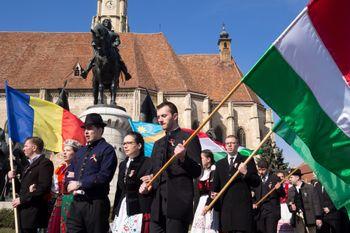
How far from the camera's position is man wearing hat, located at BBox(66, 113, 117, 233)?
427 centimetres

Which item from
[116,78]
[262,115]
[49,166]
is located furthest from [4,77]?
[49,166]

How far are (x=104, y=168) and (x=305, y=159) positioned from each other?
2534 mm

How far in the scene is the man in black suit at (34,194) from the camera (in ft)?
17.0

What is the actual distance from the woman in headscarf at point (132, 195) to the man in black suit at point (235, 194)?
120 centimetres

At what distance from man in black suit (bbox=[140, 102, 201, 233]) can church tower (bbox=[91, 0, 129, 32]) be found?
1828 inches

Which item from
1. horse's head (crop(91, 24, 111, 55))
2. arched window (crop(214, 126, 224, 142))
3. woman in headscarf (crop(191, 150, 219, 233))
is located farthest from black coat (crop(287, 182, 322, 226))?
arched window (crop(214, 126, 224, 142))

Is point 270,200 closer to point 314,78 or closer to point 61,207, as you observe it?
point 314,78

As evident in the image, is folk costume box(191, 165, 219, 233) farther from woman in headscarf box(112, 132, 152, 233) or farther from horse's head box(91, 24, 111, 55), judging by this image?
horse's head box(91, 24, 111, 55)

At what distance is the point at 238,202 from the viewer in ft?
17.4

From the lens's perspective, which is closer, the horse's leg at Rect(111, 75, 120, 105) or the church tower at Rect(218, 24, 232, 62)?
the horse's leg at Rect(111, 75, 120, 105)

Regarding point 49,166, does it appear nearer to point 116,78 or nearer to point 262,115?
point 116,78

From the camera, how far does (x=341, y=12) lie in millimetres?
4527

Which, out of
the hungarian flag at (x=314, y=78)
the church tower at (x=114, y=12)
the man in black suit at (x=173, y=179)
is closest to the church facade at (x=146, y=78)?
the church tower at (x=114, y=12)

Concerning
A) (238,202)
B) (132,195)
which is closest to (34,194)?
(132,195)
